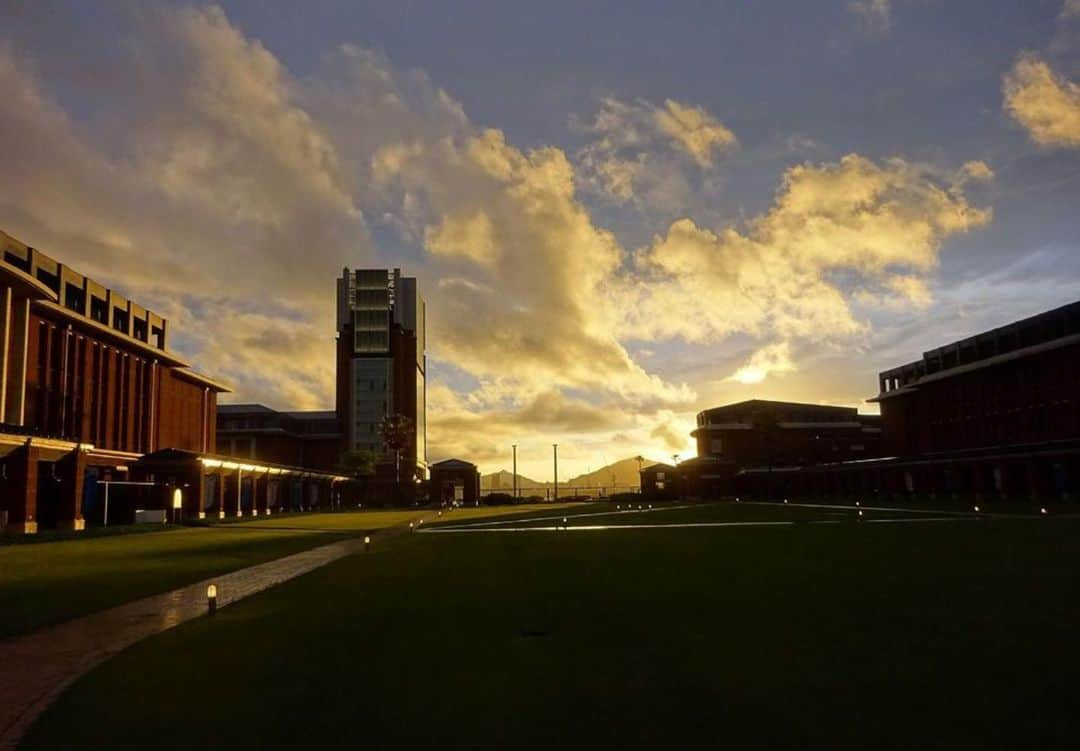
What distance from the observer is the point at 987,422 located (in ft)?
297

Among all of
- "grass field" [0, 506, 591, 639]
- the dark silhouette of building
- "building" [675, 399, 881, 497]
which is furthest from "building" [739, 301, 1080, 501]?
"grass field" [0, 506, 591, 639]

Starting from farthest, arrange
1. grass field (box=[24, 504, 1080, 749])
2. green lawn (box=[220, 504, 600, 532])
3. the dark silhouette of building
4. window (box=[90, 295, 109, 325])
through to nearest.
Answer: the dark silhouette of building
window (box=[90, 295, 109, 325])
green lawn (box=[220, 504, 600, 532])
grass field (box=[24, 504, 1080, 749])

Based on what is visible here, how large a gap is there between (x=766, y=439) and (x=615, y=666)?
132990mm

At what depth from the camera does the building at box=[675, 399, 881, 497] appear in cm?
13662

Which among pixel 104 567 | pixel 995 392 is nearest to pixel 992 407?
pixel 995 392

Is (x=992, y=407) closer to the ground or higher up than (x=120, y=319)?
closer to the ground

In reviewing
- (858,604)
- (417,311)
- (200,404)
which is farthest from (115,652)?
(417,311)

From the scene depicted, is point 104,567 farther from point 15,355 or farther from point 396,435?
point 396,435

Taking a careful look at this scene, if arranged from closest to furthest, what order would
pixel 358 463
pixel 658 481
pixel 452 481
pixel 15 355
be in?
pixel 15 355, pixel 658 481, pixel 358 463, pixel 452 481

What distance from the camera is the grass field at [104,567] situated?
1723 centimetres

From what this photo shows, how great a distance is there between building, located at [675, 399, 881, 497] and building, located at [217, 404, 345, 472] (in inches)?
2505

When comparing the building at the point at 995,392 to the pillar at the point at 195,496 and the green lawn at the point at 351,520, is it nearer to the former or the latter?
the green lawn at the point at 351,520

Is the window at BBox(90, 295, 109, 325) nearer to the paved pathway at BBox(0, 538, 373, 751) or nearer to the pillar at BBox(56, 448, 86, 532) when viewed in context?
the pillar at BBox(56, 448, 86, 532)

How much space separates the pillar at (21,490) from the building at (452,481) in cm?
11258
